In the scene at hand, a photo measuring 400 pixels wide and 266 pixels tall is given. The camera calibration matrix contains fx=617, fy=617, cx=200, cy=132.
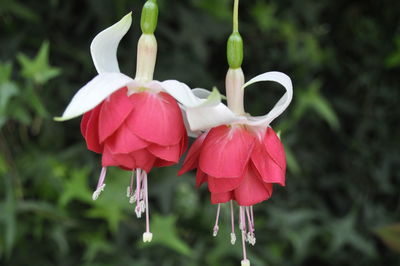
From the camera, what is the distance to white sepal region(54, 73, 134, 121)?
18.9 inches

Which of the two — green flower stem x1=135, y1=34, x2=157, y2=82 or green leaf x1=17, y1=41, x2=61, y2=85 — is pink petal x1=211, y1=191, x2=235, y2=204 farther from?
green leaf x1=17, y1=41, x2=61, y2=85

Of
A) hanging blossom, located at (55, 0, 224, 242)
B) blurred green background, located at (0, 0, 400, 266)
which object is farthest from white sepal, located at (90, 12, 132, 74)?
blurred green background, located at (0, 0, 400, 266)

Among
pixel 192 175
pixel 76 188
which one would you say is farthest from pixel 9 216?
pixel 192 175

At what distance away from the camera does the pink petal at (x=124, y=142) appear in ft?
1.69

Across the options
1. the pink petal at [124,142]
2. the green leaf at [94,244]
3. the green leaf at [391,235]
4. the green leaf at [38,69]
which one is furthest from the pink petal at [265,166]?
the green leaf at [94,244]

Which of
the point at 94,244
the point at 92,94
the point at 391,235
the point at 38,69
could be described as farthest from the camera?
the point at 94,244

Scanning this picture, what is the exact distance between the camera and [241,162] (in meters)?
0.54

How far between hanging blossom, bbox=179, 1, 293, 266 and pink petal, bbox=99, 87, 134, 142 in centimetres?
6

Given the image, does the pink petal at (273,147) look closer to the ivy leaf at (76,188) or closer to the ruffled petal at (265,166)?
the ruffled petal at (265,166)

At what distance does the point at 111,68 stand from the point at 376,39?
1.24 meters

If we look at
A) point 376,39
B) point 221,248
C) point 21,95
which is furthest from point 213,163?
point 376,39

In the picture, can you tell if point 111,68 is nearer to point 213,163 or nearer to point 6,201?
point 213,163

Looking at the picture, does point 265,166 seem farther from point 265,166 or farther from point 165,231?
point 165,231

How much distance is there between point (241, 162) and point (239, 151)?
11 mm
